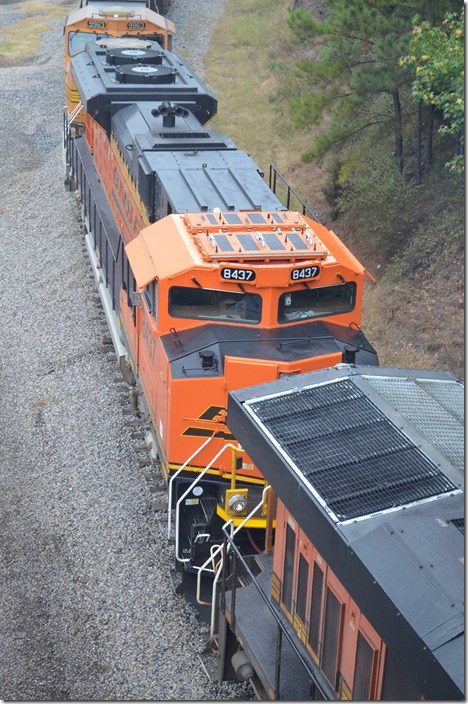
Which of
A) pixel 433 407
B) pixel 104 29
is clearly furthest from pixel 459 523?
pixel 104 29

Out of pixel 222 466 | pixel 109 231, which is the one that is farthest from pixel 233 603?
pixel 109 231

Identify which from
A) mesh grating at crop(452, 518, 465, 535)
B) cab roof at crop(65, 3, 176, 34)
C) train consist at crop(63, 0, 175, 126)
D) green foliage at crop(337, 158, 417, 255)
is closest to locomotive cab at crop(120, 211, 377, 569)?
mesh grating at crop(452, 518, 465, 535)

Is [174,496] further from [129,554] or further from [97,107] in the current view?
[97,107]

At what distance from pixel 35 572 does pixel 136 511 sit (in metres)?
1.63

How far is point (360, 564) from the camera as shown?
235 inches

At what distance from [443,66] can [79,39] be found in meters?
11.3

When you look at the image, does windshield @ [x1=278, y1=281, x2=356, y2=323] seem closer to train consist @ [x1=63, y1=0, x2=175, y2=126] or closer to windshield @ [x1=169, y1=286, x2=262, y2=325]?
windshield @ [x1=169, y1=286, x2=262, y2=325]

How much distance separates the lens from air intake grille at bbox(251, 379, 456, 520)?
6.62 metres

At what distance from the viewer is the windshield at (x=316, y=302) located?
1098 cm

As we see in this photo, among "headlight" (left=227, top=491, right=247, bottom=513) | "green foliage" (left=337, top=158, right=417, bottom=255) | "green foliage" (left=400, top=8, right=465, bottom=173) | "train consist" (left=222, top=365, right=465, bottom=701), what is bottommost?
"headlight" (left=227, top=491, right=247, bottom=513)

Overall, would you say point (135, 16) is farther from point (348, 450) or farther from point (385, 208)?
point (348, 450)

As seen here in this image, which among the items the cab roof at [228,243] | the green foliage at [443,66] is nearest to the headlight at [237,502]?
the cab roof at [228,243]

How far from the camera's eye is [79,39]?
78.7 feet

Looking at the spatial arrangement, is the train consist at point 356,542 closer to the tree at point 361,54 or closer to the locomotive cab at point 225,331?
the locomotive cab at point 225,331
